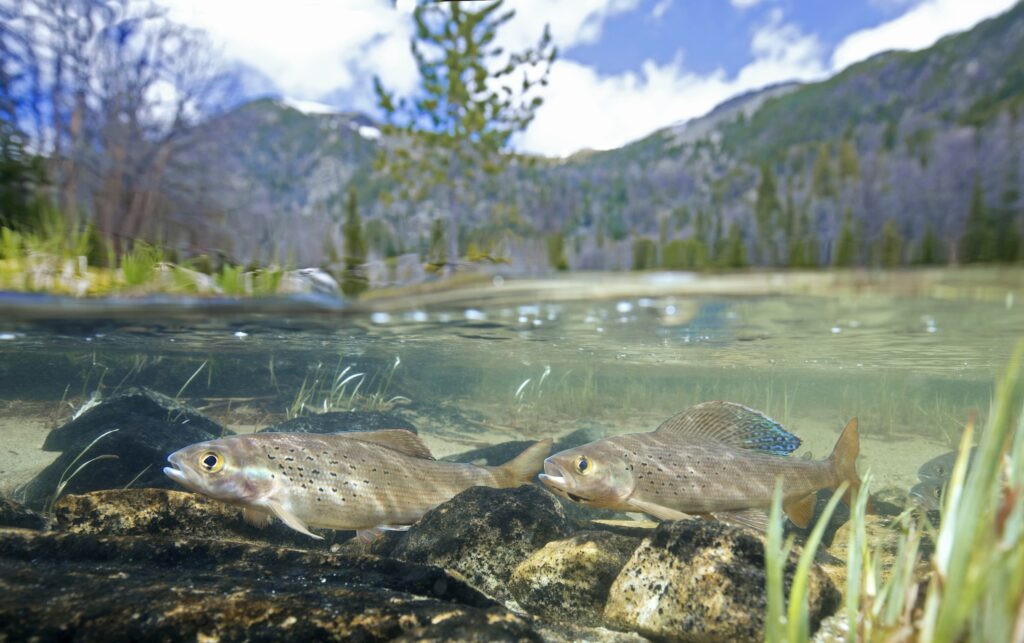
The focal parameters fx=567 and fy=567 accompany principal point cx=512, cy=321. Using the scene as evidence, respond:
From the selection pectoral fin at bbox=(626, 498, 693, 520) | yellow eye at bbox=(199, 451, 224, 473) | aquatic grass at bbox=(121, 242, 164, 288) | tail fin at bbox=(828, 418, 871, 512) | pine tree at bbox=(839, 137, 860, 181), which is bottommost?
pectoral fin at bbox=(626, 498, 693, 520)

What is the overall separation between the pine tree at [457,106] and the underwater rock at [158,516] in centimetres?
411

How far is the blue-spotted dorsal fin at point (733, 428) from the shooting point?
6406 mm

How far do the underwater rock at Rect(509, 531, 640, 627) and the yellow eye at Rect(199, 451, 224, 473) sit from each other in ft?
9.65

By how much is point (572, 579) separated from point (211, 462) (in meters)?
3.47

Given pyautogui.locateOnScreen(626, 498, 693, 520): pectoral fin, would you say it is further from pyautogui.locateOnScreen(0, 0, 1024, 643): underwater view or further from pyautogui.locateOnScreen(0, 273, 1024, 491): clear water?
pyautogui.locateOnScreen(0, 273, 1024, 491): clear water

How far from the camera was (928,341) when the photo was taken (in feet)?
46.2

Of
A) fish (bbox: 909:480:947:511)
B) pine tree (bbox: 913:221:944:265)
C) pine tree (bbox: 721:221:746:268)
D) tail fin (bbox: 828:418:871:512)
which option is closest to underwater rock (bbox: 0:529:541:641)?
tail fin (bbox: 828:418:871:512)

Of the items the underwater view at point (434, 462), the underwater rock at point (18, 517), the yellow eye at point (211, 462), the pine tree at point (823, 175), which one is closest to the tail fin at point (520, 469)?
the underwater view at point (434, 462)

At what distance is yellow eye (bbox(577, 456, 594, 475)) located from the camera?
18.7ft

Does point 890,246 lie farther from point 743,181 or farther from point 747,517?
point 747,517

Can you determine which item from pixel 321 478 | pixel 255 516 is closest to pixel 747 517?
pixel 321 478

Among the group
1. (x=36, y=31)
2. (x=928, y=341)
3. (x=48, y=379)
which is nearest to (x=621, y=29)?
(x=36, y=31)

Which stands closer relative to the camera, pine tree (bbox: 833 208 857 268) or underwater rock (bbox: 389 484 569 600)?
underwater rock (bbox: 389 484 569 600)

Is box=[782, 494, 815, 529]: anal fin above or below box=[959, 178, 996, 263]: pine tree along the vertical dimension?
below
